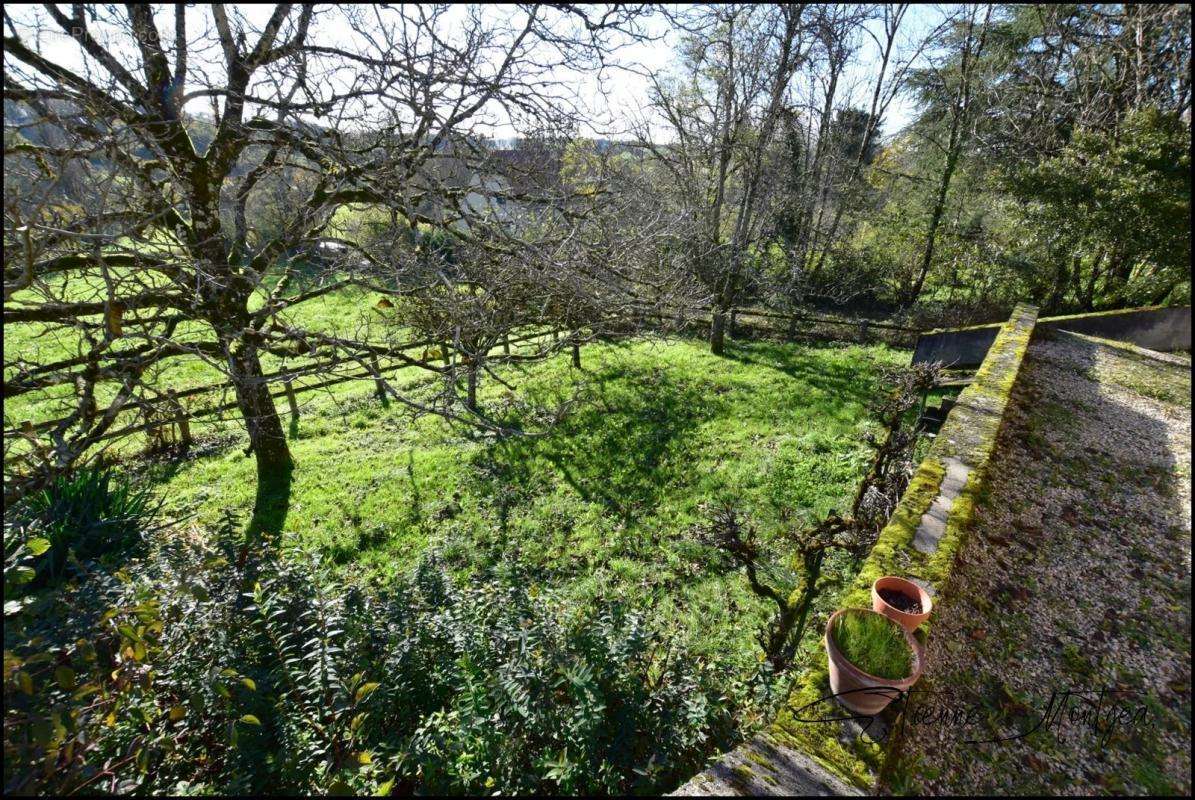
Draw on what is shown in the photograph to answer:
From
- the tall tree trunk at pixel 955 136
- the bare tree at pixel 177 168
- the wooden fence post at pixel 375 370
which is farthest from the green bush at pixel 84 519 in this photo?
the tall tree trunk at pixel 955 136

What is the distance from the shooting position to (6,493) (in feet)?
7.69

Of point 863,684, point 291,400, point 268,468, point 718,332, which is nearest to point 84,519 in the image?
point 268,468

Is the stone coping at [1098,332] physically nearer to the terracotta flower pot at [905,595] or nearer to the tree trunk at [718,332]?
the tree trunk at [718,332]

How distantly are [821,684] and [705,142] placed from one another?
13148mm

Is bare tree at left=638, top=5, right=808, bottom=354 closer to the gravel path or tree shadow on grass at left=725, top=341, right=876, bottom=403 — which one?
tree shadow on grass at left=725, top=341, right=876, bottom=403

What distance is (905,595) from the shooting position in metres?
2.35

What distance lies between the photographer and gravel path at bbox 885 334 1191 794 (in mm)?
1908

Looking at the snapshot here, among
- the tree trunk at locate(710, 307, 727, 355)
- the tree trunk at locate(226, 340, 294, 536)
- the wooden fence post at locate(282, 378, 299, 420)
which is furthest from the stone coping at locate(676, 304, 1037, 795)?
the tree trunk at locate(710, 307, 727, 355)

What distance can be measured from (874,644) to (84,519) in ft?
21.5

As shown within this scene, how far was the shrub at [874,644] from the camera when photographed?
6.34 feet

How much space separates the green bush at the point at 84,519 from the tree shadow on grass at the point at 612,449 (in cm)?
375

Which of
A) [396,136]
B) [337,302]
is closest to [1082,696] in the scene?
[396,136]

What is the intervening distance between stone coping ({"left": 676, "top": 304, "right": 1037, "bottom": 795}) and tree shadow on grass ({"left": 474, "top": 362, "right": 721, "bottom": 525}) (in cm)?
354

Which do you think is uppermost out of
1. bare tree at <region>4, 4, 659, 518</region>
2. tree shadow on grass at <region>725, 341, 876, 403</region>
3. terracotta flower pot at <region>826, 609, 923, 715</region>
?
bare tree at <region>4, 4, 659, 518</region>
